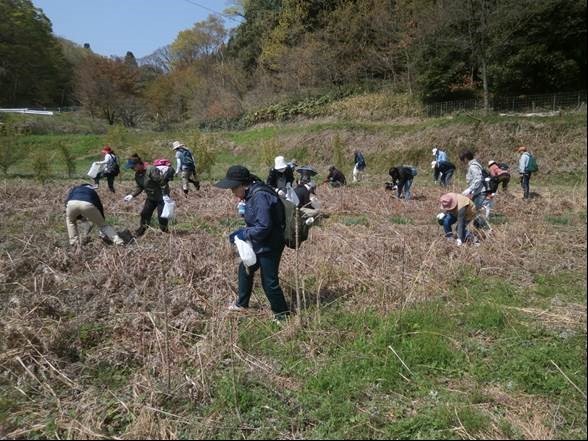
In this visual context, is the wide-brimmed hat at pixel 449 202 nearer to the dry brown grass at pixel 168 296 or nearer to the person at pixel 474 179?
the dry brown grass at pixel 168 296

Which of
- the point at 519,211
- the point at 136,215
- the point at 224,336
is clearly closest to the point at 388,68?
the point at 519,211

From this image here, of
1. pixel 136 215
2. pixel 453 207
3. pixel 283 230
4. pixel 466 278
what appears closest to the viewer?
pixel 283 230

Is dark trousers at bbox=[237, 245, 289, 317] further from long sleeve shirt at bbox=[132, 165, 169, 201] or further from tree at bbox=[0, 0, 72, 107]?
tree at bbox=[0, 0, 72, 107]

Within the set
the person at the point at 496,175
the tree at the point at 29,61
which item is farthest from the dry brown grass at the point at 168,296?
the tree at the point at 29,61

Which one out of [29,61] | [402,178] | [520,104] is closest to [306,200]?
[402,178]

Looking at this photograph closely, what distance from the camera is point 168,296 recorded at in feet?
14.6

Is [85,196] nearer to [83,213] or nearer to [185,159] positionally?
[83,213]

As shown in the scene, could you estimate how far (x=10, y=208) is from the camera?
923cm

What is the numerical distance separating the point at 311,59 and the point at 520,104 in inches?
660

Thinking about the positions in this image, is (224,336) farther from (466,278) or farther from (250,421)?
(466,278)

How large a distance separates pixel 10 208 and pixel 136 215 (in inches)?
103

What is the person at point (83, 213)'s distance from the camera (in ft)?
20.1

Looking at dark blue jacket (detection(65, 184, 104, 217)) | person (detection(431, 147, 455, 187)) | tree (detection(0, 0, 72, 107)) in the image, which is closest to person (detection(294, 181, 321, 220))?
dark blue jacket (detection(65, 184, 104, 217))

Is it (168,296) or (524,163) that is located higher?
(524,163)
